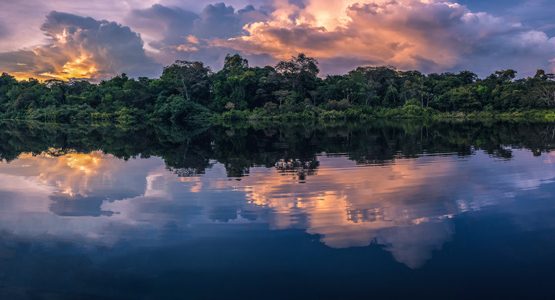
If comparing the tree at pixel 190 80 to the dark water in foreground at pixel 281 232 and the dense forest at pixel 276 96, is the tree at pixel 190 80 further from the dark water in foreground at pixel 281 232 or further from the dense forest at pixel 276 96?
the dark water in foreground at pixel 281 232

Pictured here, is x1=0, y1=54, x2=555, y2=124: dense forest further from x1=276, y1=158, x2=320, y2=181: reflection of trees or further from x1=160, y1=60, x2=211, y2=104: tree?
x1=276, y1=158, x2=320, y2=181: reflection of trees

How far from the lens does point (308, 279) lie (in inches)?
245

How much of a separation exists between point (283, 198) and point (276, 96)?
61.9 meters

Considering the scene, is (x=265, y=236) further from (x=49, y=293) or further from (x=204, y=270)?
(x=49, y=293)

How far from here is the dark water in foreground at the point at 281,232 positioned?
6105 millimetres

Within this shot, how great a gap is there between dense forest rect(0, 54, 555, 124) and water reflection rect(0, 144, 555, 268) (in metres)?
50.4

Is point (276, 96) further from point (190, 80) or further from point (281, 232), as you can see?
point (281, 232)

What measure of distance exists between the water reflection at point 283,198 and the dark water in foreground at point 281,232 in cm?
5

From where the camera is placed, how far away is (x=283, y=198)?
1098 cm

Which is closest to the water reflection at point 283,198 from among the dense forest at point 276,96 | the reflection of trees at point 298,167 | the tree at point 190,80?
the reflection of trees at point 298,167

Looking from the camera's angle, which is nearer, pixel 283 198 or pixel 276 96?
pixel 283 198

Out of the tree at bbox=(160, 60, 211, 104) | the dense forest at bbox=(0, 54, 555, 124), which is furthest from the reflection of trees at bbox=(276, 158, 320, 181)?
the tree at bbox=(160, 60, 211, 104)

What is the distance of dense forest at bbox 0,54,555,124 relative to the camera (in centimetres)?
6794

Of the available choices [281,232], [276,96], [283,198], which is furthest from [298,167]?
[276,96]
